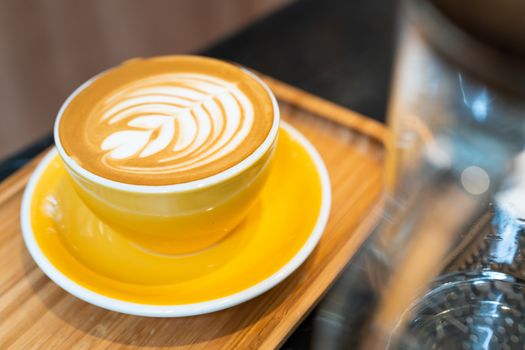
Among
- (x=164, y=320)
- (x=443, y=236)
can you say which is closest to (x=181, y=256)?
(x=164, y=320)

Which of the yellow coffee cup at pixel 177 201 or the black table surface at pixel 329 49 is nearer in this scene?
the yellow coffee cup at pixel 177 201

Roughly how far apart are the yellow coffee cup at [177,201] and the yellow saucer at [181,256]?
0.02 meters

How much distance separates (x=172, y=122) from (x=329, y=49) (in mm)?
380

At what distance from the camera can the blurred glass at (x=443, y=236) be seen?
1.24ft

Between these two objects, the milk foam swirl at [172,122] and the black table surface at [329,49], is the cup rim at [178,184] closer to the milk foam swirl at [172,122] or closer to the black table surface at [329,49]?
the milk foam swirl at [172,122]

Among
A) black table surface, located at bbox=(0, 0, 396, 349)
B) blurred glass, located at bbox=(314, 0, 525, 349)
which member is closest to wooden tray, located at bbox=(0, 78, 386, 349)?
blurred glass, located at bbox=(314, 0, 525, 349)

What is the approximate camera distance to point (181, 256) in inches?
16.9

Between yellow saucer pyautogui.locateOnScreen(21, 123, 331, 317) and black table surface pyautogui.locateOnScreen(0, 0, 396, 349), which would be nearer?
yellow saucer pyautogui.locateOnScreen(21, 123, 331, 317)

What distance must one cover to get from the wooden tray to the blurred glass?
0.07 feet

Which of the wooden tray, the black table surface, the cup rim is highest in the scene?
the cup rim

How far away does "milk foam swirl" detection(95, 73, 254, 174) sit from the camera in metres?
0.38

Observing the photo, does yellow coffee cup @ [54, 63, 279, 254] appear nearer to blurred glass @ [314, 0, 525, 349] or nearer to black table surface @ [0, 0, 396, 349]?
blurred glass @ [314, 0, 525, 349]

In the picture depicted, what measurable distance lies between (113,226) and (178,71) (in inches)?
5.5

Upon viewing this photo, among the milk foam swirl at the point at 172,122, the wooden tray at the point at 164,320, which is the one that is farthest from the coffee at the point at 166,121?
the wooden tray at the point at 164,320
